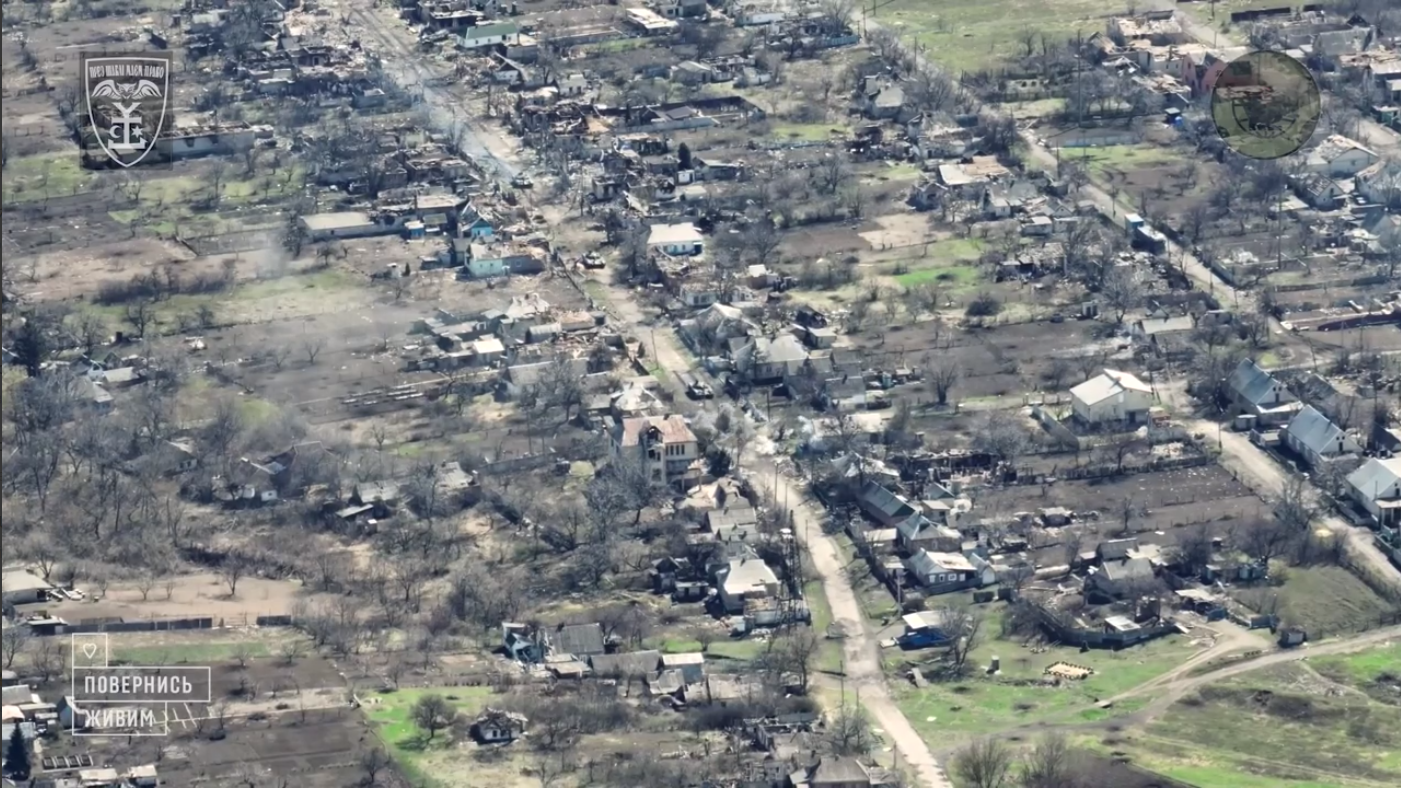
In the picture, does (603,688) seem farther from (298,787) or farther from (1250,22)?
(1250,22)

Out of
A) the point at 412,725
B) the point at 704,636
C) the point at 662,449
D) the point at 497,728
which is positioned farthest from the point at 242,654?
the point at 662,449

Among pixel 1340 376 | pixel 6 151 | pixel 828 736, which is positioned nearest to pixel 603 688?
pixel 828 736

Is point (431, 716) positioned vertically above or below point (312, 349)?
above

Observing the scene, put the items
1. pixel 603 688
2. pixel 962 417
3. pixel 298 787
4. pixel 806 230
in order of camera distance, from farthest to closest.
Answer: pixel 806 230
pixel 962 417
pixel 603 688
pixel 298 787

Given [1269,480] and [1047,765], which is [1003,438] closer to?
[1269,480]

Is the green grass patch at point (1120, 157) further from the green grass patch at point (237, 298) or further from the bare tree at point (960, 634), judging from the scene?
the bare tree at point (960, 634)

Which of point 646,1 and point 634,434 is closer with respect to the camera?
point 634,434
